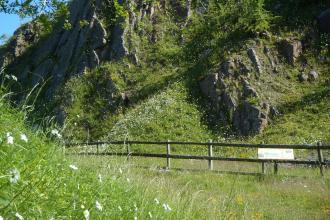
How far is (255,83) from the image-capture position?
1206 inches

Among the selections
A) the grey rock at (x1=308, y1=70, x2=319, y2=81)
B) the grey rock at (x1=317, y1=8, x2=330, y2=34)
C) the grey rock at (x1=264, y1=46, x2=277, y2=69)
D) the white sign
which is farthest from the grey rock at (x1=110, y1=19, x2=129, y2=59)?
the white sign

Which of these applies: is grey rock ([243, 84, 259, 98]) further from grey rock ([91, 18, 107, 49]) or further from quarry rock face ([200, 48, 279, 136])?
grey rock ([91, 18, 107, 49])

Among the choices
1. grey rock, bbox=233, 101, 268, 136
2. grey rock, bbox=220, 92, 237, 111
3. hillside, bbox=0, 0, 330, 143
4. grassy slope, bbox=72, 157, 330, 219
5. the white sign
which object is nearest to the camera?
grassy slope, bbox=72, 157, 330, 219

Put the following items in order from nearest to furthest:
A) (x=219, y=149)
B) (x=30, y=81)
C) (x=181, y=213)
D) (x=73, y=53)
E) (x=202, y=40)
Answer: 1. (x=181, y=213)
2. (x=219, y=149)
3. (x=202, y=40)
4. (x=73, y=53)
5. (x=30, y=81)

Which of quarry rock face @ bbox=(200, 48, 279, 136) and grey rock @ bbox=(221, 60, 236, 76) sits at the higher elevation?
grey rock @ bbox=(221, 60, 236, 76)

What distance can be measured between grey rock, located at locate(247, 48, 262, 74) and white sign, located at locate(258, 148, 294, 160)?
43.5ft

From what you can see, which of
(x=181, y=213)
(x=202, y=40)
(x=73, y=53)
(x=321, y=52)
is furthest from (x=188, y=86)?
(x=181, y=213)

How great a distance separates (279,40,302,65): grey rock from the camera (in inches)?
1252

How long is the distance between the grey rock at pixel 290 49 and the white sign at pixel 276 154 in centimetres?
1428

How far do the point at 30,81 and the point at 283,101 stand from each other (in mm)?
26248

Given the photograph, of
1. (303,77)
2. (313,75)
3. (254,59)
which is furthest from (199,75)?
(313,75)

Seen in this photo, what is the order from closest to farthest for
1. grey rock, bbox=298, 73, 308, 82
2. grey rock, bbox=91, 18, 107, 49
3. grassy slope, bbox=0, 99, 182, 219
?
1. grassy slope, bbox=0, 99, 182, 219
2. grey rock, bbox=298, 73, 308, 82
3. grey rock, bbox=91, 18, 107, 49

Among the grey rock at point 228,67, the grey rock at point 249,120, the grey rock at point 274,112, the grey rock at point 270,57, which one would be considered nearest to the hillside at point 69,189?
the grey rock at point 249,120

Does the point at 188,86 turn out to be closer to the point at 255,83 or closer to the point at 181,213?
the point at 255,83
